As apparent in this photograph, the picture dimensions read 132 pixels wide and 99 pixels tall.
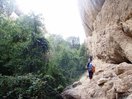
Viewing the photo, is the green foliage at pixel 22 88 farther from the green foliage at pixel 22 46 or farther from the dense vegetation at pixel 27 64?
the green foliage at pixel 22 46

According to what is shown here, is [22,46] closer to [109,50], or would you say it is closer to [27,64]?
[27,64]

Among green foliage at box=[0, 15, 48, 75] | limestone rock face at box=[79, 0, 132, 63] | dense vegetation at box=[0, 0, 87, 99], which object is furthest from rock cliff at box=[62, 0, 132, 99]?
green foliage at box=[0, 15, 48, 75]

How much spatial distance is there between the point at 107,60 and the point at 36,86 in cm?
593

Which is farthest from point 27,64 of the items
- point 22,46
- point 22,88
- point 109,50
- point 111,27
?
point 111,27

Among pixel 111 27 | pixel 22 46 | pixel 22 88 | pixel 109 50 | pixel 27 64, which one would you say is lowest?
pixel 22 88

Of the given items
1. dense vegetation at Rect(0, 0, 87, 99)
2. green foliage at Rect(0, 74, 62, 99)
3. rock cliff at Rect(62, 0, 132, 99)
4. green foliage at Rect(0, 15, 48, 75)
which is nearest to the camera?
rock cliff at Rect(62, 0, 132, 99)

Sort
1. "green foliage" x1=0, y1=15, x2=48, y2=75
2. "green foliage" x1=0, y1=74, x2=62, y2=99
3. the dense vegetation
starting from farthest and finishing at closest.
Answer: "green foliage" x1=0, y1=15, x2=48, y2=75 < the dense vegetation < "green foliage" x1=0, y1=74, x2=62, y2=99

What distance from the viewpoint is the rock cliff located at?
1110 centimetres

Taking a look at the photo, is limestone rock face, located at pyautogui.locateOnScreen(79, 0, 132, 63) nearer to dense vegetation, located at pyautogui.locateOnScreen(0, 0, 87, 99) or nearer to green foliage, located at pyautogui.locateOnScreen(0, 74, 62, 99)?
dense vegetation, located at pyautogui.locateOnScreen(0, 0, 87, 99)

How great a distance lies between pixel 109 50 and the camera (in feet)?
52.6

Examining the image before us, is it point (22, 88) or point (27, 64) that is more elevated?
point (27, 64)

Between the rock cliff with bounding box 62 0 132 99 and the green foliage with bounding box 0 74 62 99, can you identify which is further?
the green foliage with bounding box 0 74 62 99

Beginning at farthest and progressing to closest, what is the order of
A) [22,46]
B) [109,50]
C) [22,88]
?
[22,46], [109,50], [22,88]

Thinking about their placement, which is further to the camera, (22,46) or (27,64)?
(22,46)
